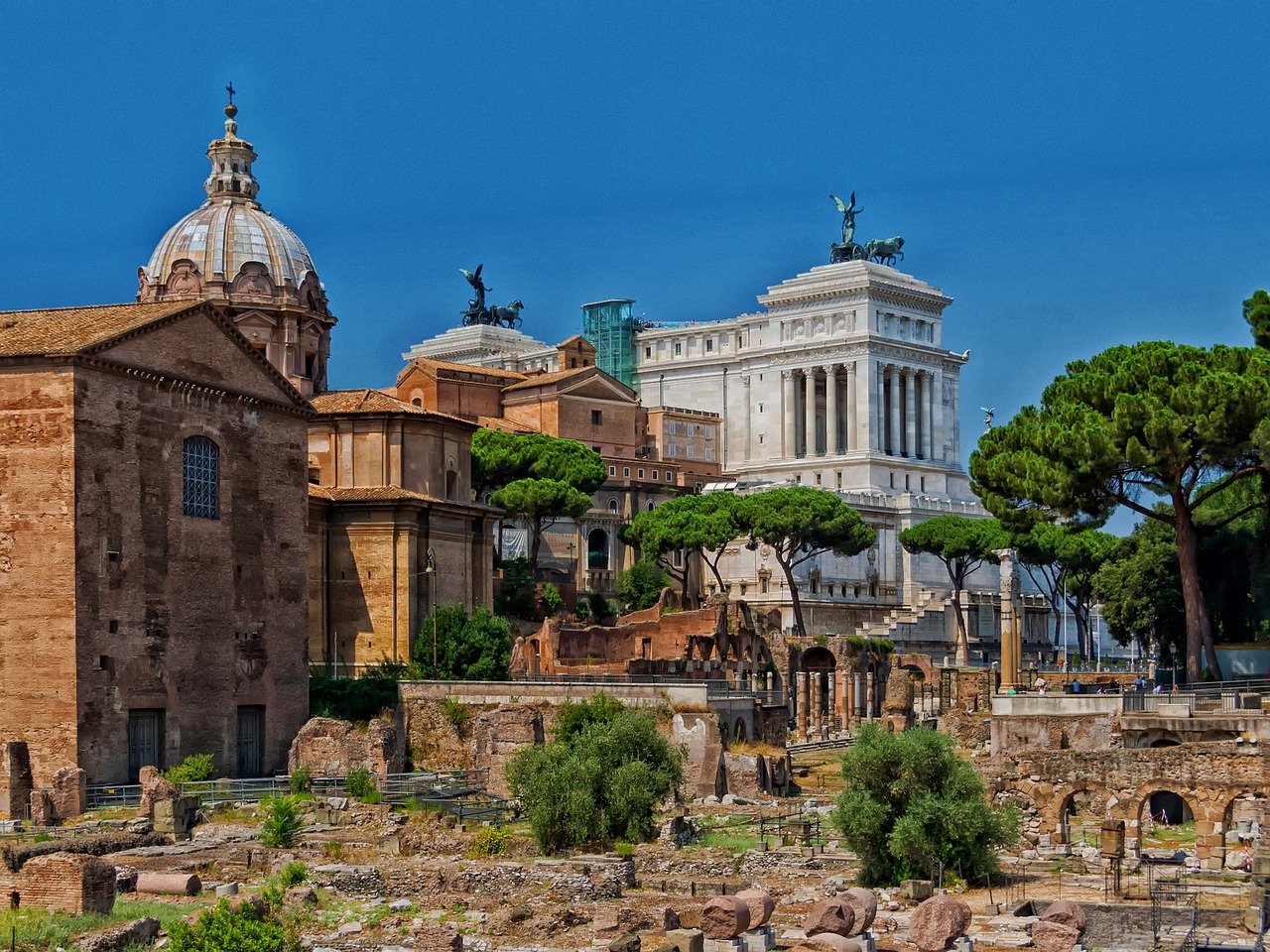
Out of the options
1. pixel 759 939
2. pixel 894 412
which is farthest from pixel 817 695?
pixel 759 939

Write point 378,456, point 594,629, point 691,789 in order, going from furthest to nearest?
point 594,629 < point 378,456 < point 691,789

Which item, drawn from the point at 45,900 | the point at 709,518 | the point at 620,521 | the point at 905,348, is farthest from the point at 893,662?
the point at 45,900

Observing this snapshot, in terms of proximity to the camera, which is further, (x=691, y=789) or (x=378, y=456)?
(x=378, y=456)

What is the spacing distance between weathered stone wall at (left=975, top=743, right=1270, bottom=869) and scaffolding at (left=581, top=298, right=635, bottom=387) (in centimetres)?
Answer: 8953

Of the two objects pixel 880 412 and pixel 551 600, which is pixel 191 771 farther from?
pixel 880 412

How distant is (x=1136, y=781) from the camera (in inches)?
1620

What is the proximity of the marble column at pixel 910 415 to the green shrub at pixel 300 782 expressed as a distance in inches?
3042

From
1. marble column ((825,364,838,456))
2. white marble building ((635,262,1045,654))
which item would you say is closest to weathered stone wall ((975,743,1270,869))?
white marble building ((635,262,1045,654))

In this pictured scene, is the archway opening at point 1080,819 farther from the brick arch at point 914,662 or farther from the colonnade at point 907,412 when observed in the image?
the colonnade at point 907,412

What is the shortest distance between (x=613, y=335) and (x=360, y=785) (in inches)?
3475

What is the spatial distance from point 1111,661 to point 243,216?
47.6m

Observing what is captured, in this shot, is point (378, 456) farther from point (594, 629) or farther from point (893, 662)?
point (893, 662)

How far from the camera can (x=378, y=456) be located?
64.9 m

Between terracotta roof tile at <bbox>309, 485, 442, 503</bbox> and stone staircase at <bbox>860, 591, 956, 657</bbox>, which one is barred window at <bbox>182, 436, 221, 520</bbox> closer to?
terracotta roof tile at <bbox>309, 485, 442, 503</bbox>
